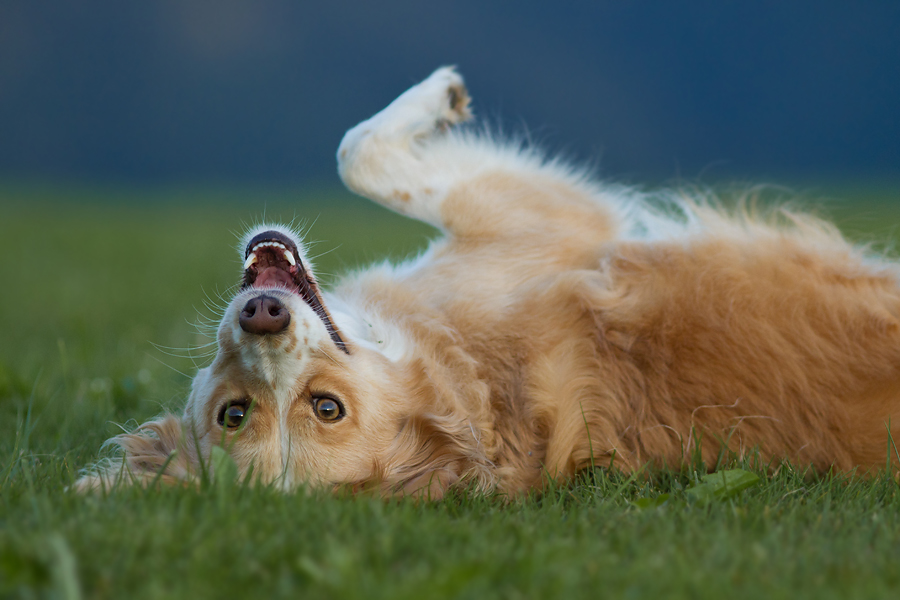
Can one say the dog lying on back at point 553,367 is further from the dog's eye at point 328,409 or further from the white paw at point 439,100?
the white paw at point 439,100

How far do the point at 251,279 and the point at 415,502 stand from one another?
3.51 feet

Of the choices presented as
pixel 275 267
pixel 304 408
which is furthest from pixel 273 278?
pixel 304 408

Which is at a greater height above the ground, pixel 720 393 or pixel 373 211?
pixel 373 211

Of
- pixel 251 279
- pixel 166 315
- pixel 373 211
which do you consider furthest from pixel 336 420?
pixel 373 211

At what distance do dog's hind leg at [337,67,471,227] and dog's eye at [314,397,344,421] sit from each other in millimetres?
1262

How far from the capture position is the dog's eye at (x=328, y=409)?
8.13 feet

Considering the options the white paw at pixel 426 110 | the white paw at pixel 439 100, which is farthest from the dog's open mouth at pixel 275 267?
the white paw at pixel 439 100

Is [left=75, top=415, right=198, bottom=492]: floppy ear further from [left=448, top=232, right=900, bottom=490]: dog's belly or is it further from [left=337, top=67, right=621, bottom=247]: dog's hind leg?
[left=337, top=67, right=621, bottom=247]: dog's hind leg

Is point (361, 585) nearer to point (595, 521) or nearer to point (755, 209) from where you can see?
point (595, 521)

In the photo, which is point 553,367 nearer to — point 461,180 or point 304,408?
point 304,408

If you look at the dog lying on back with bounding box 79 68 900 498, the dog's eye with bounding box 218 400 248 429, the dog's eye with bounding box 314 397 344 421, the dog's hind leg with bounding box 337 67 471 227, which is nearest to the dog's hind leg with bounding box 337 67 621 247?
the dog's hind leg with bounding box 337 67 471 227

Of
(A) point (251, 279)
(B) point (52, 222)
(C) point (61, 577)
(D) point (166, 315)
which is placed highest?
(B) point (52, 222)

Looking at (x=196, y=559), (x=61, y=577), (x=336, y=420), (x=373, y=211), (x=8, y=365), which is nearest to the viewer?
(x=61, y=577)

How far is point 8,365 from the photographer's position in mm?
3736
